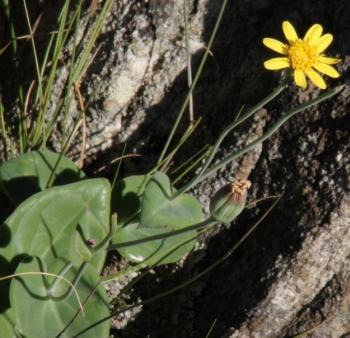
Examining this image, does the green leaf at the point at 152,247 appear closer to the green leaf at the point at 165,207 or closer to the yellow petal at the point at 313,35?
the green leaf at the point at 165,207

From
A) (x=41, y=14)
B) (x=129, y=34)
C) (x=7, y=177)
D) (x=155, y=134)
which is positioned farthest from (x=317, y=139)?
(x=41, y=14)

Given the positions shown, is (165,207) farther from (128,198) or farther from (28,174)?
(28,174)

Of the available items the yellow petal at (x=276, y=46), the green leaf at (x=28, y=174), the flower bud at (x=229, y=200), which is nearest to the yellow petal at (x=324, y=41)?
the yellow petal at (x=276, y=46)

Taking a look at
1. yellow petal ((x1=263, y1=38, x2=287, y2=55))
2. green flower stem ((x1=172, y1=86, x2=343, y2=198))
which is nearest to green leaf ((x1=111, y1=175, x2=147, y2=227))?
green flower stem ((x1=172, y1=86, x2=343, y2=198))

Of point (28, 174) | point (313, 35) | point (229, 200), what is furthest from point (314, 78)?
point (28, 174)

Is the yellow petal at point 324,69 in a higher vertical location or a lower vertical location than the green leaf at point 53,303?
higher

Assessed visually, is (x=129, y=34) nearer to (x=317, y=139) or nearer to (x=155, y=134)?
(x=155, y=134)

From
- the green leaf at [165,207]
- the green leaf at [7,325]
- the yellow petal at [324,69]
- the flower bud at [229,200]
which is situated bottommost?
the green leaf at [7,325]

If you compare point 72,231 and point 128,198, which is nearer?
point 72,231
